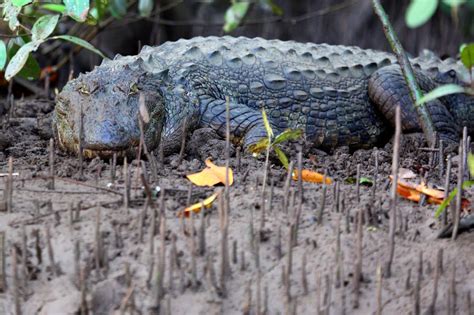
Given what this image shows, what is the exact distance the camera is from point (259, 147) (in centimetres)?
416

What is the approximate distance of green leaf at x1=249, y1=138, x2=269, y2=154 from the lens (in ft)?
13.2

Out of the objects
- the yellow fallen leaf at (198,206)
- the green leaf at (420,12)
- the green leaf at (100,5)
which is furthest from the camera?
the green leaf at (100,5)

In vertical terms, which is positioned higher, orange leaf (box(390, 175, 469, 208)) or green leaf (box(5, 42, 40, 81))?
green leaf (box(5, 42, 40, 81))

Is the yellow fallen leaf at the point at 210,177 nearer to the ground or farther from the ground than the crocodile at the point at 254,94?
nearer to the ground

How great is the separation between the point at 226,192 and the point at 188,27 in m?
6.68

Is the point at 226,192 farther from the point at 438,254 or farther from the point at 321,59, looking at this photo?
the point at 321,59

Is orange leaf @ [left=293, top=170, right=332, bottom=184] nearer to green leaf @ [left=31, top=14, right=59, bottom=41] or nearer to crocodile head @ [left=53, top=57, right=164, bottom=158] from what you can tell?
crocodile head @ [left=53, top=57, right=164, bottom=158]

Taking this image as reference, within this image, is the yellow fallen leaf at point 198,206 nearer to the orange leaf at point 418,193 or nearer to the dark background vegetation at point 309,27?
the orange leaf at point 418,193

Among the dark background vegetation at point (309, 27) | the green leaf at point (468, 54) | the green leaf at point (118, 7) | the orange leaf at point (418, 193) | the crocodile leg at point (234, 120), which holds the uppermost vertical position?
the dark background vegetation at point (309, 27)

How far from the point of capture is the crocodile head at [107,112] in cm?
413

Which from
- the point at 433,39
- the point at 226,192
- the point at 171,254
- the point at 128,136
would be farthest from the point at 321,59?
the point at 433,39

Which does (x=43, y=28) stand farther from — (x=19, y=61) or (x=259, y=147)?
(x=259, y=147)

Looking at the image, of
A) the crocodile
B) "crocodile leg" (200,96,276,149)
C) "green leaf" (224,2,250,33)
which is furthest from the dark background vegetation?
"crocodile leg" (200,96,276,149)

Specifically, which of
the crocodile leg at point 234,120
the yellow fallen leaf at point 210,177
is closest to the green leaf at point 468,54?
the yellow fallen leaf at point 210,177
